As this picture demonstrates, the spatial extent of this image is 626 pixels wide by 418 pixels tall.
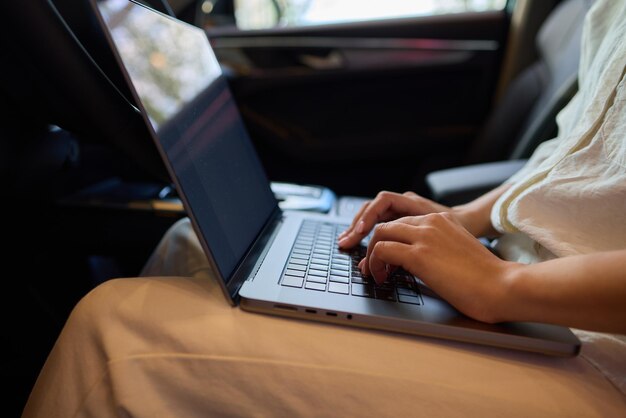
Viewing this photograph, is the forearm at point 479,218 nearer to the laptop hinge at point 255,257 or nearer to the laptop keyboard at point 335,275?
the laptop keyboard at point 335,275

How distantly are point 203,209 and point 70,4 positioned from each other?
29cm

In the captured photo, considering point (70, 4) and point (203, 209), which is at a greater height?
point (70, 4)

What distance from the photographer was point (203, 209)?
0.37 meters

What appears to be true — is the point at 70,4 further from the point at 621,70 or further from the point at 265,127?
the point at 265,127

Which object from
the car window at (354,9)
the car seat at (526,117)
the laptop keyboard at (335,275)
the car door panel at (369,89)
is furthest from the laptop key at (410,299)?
the car window at (354,9)

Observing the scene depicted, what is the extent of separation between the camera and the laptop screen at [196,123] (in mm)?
349

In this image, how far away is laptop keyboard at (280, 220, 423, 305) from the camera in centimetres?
39

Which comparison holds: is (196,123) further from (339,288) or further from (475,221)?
(475,221)

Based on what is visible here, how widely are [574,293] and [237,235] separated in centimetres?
33

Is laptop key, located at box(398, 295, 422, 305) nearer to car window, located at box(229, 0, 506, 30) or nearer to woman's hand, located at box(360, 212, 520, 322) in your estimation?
woman's hand, located at box(360, 212, 520, 322)

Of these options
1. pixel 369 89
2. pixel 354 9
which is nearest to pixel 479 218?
pixel 369 89

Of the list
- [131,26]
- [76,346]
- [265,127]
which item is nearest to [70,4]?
[131,26]

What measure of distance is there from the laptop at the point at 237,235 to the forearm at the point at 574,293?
29mm

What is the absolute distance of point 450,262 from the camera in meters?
0.35
